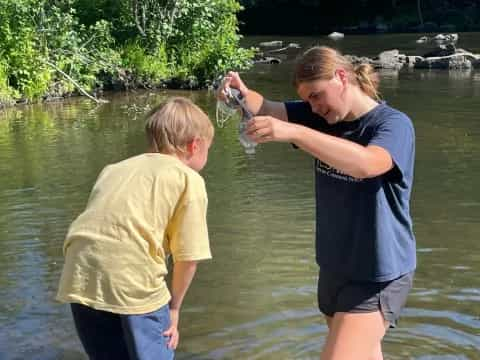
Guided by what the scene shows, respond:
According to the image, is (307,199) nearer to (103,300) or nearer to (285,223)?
(285,223)

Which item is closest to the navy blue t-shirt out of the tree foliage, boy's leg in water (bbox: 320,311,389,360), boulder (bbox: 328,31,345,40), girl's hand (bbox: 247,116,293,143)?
boy's leg in water (bbox: 320,311,389,360)

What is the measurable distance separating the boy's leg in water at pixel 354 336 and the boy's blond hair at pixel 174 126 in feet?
3.36

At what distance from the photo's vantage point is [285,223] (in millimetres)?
7430

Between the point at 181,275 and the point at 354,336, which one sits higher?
the point at 181,275

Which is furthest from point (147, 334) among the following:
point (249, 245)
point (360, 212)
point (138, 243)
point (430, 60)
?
point (430, 60)

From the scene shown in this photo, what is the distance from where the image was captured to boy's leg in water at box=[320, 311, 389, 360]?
10.4 ft

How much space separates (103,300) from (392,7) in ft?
169

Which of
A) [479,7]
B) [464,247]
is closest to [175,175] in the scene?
[464,247]

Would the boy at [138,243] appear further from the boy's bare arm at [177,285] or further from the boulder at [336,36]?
the boulder at [336,36]

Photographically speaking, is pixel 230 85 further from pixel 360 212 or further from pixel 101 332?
pixel 101 332

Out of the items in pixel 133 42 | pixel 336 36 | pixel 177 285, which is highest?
pixel 177 285

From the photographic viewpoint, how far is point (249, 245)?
6.82m

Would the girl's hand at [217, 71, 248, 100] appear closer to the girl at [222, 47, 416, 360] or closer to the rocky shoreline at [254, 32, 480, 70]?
the girl at [222, 47, 416, 360]

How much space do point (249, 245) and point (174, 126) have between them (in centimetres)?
406
